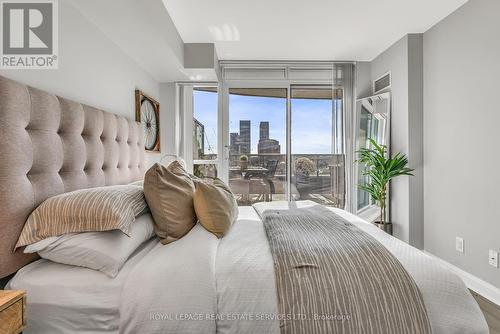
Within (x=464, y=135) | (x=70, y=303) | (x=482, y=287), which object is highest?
(x=464, y=135)

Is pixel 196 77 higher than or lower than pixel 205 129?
higher

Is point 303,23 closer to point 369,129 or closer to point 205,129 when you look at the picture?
point 369,129

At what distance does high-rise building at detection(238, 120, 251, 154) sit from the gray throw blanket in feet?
9.33

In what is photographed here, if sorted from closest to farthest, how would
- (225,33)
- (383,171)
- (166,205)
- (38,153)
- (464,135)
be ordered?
(38,153)
(166,205)
(464,135)
(225,33)
(383,171)

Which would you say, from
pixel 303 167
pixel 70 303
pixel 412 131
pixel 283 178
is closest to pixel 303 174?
pixel 303 167

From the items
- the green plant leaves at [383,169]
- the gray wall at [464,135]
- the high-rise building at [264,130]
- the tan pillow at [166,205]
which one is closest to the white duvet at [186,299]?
the tan pillow at [166,205]

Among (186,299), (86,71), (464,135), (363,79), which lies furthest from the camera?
(363,79)

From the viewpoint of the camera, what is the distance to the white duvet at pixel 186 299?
3.58 ft

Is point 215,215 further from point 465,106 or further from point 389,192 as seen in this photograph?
point 389,192

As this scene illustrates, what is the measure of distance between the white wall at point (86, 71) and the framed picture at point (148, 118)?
113mm

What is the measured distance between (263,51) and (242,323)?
3375mm

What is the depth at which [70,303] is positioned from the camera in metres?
1.12

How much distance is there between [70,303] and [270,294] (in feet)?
2.55

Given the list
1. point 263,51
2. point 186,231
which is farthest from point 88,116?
point 263,51
